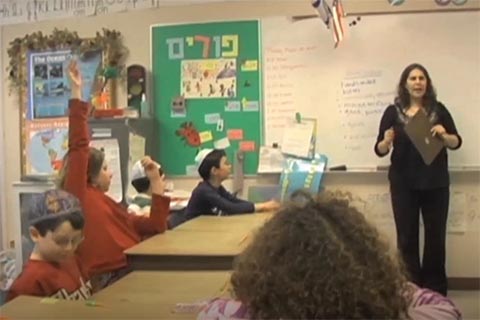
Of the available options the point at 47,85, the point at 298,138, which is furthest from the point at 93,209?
the point at 47,85

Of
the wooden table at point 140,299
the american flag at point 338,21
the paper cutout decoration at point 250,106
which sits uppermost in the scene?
the american flag at point 338,21

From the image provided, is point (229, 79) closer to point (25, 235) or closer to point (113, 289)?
point (25, 235)

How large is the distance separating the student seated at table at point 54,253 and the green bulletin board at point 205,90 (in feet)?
8.49

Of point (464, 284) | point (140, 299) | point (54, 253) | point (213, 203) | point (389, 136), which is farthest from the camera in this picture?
point (464, 284)

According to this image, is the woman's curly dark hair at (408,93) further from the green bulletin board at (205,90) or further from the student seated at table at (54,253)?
the student seated at table at (54,253)

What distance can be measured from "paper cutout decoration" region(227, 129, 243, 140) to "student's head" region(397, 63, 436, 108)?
111 centimetres

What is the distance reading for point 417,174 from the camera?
13.5 feet

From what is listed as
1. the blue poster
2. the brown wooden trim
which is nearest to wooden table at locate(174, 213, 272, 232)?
the brown wooden trim

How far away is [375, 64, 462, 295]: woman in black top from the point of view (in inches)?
161

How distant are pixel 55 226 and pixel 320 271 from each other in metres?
1.19

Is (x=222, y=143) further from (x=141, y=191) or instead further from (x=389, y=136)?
(x=389, y=136)

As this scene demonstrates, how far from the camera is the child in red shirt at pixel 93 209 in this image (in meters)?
2.35

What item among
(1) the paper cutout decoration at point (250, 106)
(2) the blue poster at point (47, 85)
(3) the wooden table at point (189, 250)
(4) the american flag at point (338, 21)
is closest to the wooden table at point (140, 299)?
(3) the wooden table at point (189, 250)

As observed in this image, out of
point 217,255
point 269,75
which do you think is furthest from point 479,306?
point 217,255
